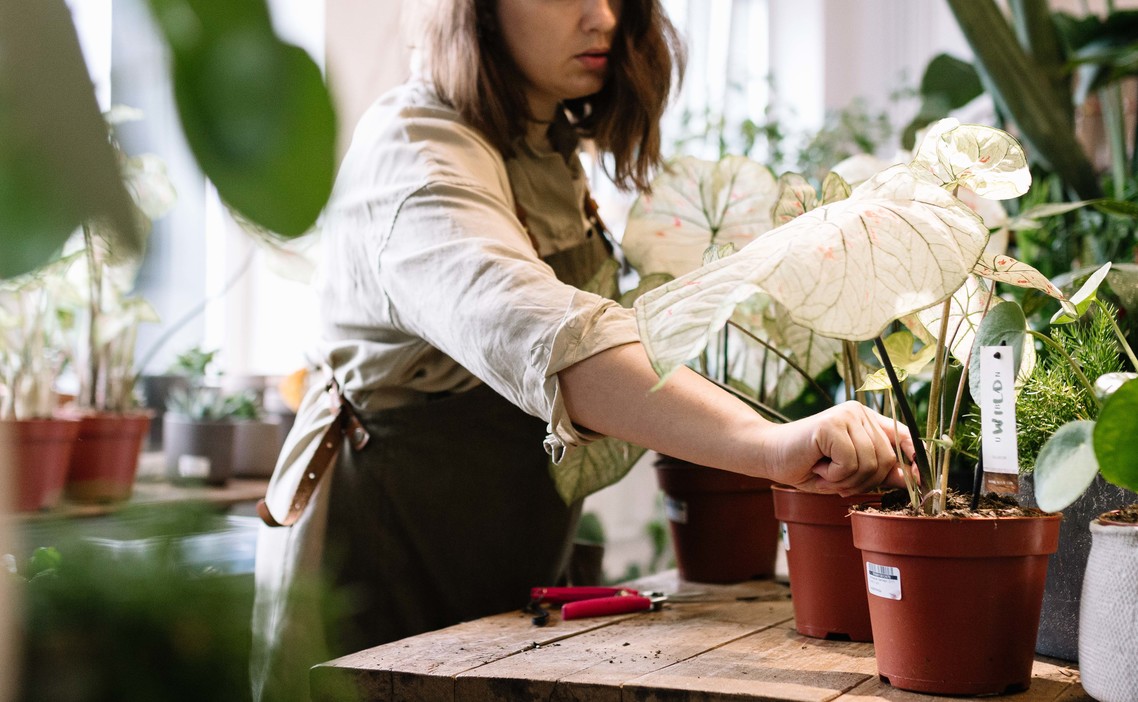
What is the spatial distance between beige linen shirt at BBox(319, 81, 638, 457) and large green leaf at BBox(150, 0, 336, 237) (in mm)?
453

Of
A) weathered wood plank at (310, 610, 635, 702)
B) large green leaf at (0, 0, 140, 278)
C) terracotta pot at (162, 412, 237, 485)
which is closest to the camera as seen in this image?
large green leaf at (0, 0, 140, 278)

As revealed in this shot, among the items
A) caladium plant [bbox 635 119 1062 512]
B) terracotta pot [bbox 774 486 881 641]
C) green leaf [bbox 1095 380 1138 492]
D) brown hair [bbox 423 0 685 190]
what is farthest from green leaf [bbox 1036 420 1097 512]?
brown hair [bbox 423 0 685 190]

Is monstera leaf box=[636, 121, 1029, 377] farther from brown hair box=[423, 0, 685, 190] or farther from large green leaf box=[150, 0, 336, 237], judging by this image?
brown hair box=[423, 0, 685, 190]

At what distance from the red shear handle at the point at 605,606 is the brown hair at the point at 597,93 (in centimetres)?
53

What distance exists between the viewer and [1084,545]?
2.61ft

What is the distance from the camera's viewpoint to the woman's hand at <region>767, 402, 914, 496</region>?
74 centimetres

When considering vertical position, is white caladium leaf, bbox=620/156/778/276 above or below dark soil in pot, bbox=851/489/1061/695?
above

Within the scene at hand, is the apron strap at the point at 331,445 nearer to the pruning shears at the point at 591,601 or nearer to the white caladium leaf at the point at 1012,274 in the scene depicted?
the pruning shears at the point at 591,601

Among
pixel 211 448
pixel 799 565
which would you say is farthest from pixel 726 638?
pixel 211 448

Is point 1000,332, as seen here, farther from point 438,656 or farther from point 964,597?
point 438,656

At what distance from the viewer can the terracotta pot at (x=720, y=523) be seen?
122 cm

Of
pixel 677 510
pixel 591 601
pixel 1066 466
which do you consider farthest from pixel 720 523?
pixel 1066 466

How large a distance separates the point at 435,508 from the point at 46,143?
1.10 metres

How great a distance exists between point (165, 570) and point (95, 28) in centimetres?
8
